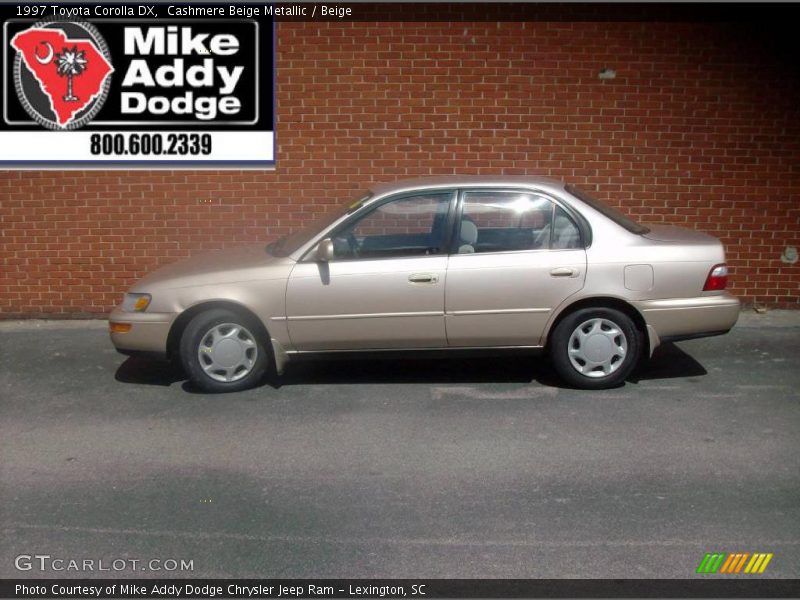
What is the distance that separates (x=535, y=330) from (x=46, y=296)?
5304 mm

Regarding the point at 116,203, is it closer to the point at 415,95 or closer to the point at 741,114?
the point at 415,95

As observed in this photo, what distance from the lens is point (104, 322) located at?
383 inches

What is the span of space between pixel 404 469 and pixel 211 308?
2213 millimetres

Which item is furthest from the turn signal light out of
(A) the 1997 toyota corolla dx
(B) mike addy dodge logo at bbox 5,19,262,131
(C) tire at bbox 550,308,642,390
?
(C) tire at bbox 550,308,642,390

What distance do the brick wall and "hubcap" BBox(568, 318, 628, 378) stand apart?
285cm

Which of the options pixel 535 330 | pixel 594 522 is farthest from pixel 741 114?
pixel 594 522

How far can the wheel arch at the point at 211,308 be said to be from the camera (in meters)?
7.06

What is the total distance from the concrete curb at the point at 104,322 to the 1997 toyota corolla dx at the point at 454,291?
7.98ft

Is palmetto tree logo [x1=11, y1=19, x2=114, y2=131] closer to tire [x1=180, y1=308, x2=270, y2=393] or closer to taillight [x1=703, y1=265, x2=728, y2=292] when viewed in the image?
tire [x1=180, y1=308, x2=270, y2=393]

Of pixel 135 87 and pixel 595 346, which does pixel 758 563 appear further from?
pixel 135 87

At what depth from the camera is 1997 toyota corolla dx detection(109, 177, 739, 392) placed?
22.9ft

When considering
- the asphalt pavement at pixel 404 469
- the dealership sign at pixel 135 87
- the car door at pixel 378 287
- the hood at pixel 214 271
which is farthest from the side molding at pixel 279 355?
A: the dealership sign at pixel 135 87

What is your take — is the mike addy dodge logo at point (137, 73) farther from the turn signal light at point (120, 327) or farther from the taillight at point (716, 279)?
the taillight at point (716, 279)

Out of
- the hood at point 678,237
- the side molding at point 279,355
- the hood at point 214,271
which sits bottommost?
the side molding at point 279,355
